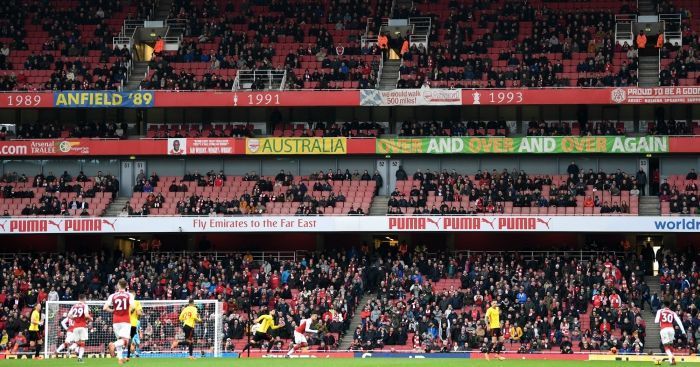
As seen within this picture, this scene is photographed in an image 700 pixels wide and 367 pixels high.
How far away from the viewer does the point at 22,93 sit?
5706 cm

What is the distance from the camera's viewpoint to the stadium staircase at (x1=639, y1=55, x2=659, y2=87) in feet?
184

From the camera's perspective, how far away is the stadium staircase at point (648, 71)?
5609cm

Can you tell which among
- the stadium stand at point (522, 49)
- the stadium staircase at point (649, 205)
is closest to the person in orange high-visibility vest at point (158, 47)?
the stadium stand at point (522, 49)

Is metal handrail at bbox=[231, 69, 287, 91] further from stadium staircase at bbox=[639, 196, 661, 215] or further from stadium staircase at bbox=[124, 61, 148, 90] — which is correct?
stadium staircase at bbox=[639, 196, 661, 215]

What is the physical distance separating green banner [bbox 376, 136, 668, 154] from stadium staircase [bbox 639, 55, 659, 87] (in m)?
3.19

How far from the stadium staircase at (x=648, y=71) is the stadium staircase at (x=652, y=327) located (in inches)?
405

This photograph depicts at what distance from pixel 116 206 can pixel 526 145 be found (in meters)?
19.0

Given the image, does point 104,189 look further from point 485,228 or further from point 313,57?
point 485,228

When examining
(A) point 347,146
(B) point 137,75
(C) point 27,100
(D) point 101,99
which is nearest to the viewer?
(A) point 347,146

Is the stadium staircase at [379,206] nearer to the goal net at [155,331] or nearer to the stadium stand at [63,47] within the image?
the stadium stand at [63,47]

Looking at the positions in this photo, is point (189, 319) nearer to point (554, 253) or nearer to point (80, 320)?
point (80, 320)

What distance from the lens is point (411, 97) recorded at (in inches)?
2191

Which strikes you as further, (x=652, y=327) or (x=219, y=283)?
(x=219, y=283)

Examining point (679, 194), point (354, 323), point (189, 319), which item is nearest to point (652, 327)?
point (679, 194)
